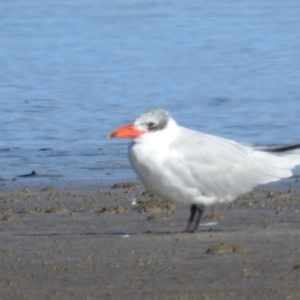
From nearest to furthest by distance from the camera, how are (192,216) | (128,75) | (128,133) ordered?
(128,133)
(192,216)
(128,75)

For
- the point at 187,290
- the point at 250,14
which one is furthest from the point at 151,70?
the point at 187,290

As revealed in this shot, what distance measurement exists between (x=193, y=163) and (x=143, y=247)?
100 cm

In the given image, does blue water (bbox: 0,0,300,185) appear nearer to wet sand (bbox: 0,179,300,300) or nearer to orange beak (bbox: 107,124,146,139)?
wet sand (bbox: 0,179,300,300)

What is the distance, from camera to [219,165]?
26.7ft

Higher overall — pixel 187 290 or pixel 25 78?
pixel 187 290

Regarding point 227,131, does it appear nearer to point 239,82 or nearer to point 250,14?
point 239,82

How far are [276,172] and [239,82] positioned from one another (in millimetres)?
8375

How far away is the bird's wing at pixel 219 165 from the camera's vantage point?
7.92 m

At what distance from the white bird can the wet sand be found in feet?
0.85

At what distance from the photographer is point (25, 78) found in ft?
56.9

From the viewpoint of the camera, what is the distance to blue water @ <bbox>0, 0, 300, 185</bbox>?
41.3 ft

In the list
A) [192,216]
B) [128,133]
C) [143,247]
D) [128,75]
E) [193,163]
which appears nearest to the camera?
[143,247]

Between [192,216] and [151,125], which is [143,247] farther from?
[151,125]

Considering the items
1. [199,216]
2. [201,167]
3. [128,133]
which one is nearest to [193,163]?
[201,167]
